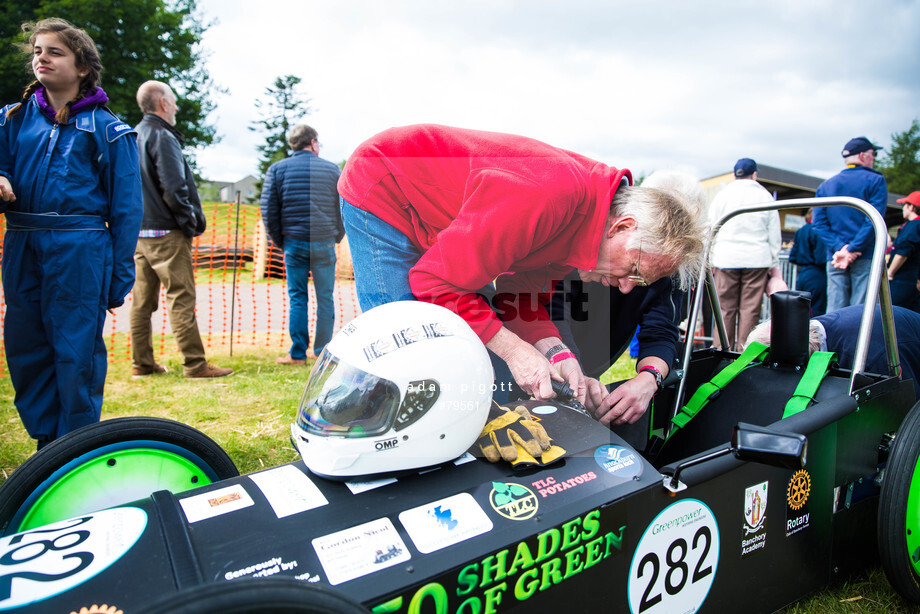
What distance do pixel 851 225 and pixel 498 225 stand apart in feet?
14.4

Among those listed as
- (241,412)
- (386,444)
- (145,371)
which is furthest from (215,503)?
(145,371)

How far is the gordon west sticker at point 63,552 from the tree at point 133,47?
19.9 m

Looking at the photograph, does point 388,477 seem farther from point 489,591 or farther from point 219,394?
point 219,394

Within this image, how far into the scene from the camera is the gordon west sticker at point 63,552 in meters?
0.99

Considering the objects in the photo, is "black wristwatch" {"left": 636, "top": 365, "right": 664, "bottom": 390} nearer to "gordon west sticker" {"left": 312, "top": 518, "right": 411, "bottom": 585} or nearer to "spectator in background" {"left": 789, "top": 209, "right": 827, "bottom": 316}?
"gordon west sticker" {"left": 312, "top": 518, "right": 411, "bottom": 585}

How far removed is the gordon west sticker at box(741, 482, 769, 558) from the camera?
156 centimetres

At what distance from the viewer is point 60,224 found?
2.43 metres

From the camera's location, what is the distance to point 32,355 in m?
2.49

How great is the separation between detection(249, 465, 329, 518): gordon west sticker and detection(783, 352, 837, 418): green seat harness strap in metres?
1.54

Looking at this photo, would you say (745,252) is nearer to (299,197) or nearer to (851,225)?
(851,225)

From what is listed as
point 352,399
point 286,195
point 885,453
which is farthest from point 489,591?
point 286,195

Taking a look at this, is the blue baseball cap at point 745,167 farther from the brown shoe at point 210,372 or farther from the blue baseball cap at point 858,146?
the brown shoe at point 210,372

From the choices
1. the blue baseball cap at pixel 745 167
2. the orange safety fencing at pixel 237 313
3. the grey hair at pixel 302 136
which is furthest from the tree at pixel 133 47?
the blue baseball cap at pixel 745 167

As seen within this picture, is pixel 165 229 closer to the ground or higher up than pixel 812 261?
higher up
